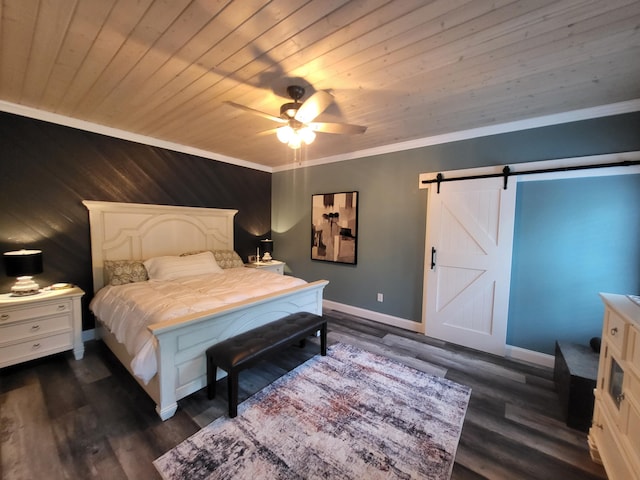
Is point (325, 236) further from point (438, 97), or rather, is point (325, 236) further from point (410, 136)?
point (438, 97)

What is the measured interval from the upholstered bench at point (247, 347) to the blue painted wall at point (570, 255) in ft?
7.57

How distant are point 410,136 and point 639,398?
289 cm

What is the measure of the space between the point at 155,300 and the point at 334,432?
178 cm

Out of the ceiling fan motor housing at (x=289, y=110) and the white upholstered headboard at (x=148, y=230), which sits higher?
the ceiling fan motor housing at (x=289, y=110)

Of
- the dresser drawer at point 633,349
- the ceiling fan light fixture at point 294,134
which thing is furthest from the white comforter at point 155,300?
the dresser drawer at point 633,349

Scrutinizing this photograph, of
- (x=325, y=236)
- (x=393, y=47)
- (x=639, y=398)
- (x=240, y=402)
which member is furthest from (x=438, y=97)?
(x=240, y=402)

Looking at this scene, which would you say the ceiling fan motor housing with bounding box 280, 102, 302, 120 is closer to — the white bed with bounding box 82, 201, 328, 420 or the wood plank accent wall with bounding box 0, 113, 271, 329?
the white bed with bounding box 82, 201, 328, 420

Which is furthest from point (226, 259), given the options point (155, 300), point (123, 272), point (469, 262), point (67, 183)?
point (469, 262)

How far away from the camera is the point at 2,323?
2.15 metres

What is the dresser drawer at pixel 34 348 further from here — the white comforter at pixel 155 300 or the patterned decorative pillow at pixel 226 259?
the patterned decorative pillow at pixel 226 259

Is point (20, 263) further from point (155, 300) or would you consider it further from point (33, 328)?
point (155, 300)

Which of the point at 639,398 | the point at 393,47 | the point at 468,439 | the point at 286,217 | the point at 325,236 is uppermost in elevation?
the point at 393,47

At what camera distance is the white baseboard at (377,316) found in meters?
3.42

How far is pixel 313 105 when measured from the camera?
1.89m
